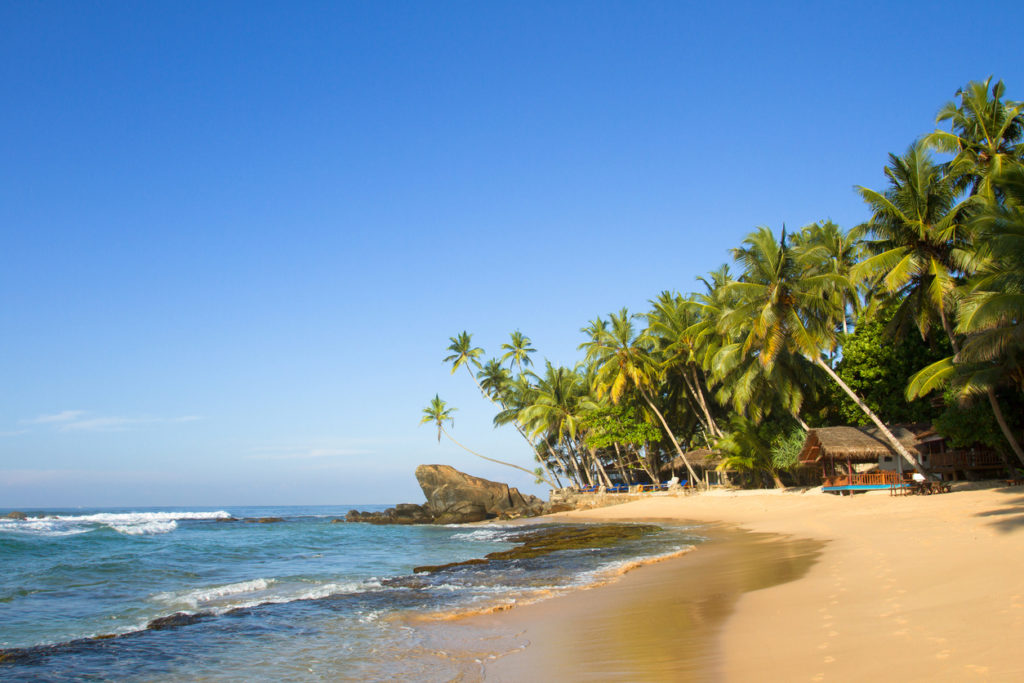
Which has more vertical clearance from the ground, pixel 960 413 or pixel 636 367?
pixel 636 367

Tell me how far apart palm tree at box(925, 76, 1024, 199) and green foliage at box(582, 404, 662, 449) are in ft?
74.2

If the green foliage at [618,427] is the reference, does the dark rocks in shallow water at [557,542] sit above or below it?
below

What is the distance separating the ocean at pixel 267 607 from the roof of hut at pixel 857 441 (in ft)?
22.6

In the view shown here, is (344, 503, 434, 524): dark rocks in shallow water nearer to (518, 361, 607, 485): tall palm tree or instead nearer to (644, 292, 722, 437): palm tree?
(518, 361, 607, 485): tall palm tree

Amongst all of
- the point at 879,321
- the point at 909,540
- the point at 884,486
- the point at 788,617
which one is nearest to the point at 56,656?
the point at 788,617

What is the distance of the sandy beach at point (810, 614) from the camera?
4.88 m

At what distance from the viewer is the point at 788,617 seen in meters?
6.73

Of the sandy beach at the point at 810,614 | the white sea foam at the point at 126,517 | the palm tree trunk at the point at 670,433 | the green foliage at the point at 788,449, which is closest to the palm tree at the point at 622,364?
the palm tree trunk at the point at 670,433

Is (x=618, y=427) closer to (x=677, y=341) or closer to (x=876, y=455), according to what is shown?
(x=677, y=341)

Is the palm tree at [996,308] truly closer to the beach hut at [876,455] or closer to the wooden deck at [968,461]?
the wooden deck at [968,461]

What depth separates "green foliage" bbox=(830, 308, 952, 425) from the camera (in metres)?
24.7

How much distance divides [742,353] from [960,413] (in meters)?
8.42

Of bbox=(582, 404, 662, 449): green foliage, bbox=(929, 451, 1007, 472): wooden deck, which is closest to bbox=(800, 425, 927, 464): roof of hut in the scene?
bbox=(929, 451, 1007, 472): wooden deck

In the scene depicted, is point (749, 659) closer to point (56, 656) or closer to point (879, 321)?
point (56, 656)
